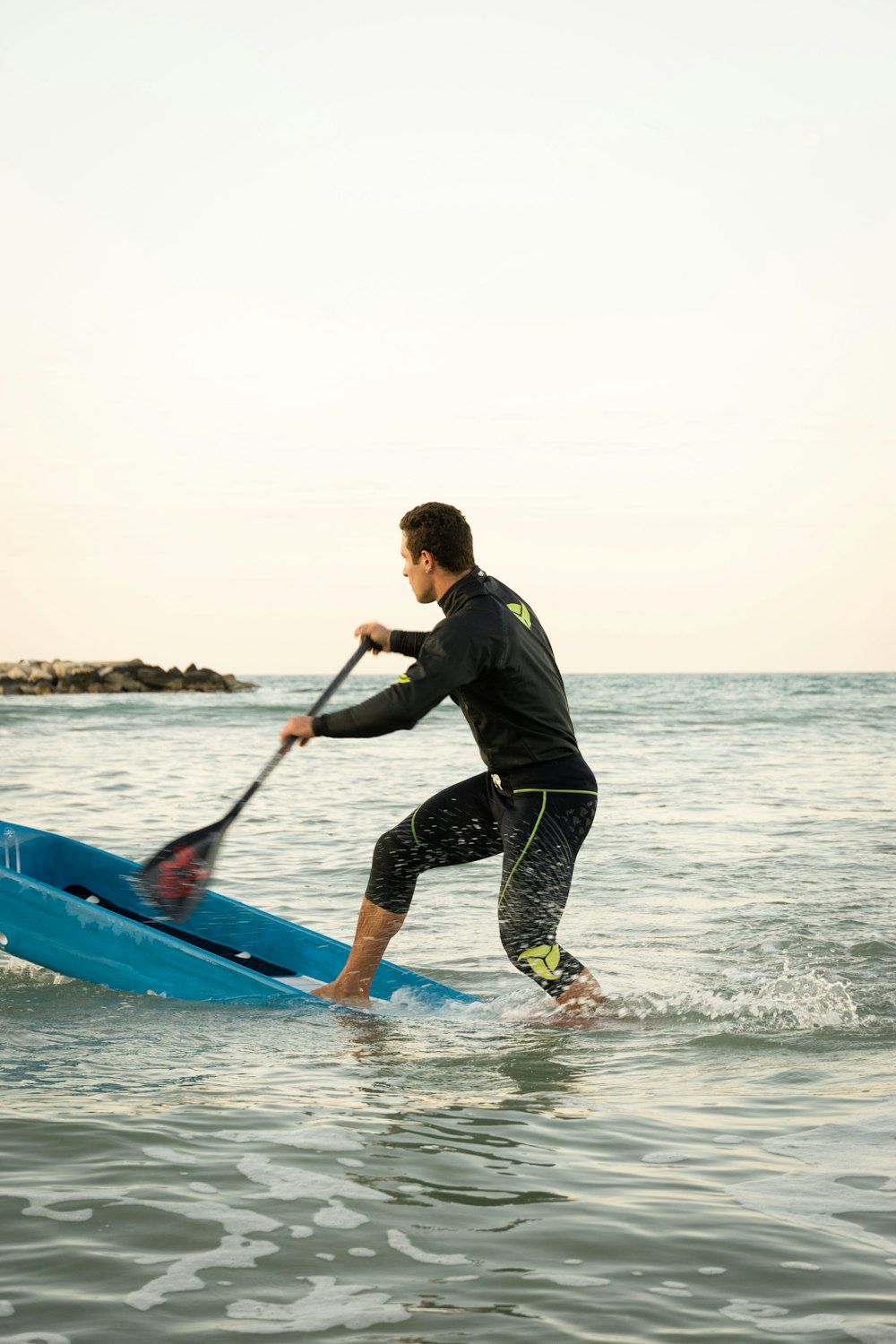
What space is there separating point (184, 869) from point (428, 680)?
1720 mm

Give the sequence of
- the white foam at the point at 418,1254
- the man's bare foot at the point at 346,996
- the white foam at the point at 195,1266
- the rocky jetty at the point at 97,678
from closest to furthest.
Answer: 1. the white foam at the point at 195,1266
2. the white foam at the point at 418,1254
3. the man's bare foot at the point at 346,996
4. the rocky jetty at the point at 97,678

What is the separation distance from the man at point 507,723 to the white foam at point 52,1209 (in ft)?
6.16

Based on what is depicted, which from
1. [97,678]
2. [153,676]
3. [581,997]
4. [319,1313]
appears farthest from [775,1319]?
[153,676]

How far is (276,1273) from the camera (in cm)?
259

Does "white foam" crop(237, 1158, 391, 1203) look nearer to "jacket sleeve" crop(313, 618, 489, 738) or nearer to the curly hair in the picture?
"jacket sleeve" crop(313, 618, 489, 738)

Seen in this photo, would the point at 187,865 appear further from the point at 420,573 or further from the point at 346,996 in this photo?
the point at 420,573

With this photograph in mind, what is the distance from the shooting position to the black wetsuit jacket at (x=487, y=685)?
172 inches

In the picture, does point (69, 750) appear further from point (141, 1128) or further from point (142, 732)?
point (141, 1128)

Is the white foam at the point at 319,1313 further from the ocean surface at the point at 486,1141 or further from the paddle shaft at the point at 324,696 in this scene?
the paddle shaft at the point at 324,696

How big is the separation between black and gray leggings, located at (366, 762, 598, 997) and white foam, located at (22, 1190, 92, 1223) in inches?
81.2

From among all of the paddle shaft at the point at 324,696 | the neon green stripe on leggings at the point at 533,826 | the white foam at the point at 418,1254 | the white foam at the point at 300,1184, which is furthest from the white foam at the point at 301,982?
the white foam at the point at 418,1254

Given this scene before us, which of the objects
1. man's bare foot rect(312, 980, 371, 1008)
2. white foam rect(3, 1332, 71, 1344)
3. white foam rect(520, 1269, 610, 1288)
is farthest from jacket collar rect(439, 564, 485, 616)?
white foam rect(3, 1332, 71, 1344)

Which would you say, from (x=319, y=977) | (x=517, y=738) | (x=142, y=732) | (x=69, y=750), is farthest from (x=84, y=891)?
(x=142, y=732)

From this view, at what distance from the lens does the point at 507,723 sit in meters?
4.61
